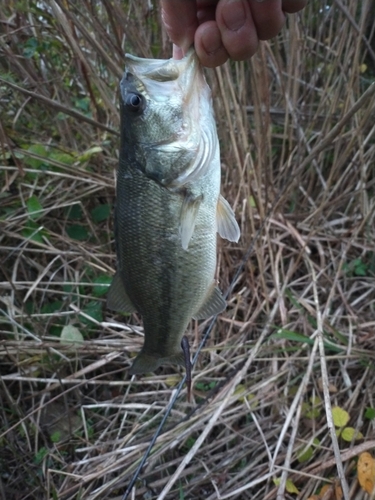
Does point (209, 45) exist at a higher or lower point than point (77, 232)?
higher

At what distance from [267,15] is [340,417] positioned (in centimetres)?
145

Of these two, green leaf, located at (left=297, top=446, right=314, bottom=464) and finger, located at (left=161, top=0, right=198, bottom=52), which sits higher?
finger, located at (left=161, top=0, right=198, bottom=52)

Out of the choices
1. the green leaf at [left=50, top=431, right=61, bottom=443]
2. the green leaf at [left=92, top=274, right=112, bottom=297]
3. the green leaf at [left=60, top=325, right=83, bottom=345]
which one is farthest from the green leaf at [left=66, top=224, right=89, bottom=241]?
the green leaf at [left=50, top=431, right=61, bottom=443]

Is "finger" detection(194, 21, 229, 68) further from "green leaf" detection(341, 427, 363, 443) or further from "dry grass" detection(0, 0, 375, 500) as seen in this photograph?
"green leaf" detection(341, 427, 363, 443)

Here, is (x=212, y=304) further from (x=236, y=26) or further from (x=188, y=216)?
(x=236, y=26)

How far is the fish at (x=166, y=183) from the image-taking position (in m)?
1.15

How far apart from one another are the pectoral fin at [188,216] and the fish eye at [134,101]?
0.85 ft

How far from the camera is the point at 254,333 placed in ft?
7.35

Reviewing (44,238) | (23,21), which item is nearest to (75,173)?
(44,238)

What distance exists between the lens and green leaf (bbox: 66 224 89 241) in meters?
2.47

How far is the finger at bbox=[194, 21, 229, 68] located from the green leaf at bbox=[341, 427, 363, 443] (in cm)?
143

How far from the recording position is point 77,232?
2.48 metres

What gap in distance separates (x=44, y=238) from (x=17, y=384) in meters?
0.72

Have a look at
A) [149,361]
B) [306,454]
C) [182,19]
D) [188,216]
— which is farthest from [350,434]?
[182,19]
